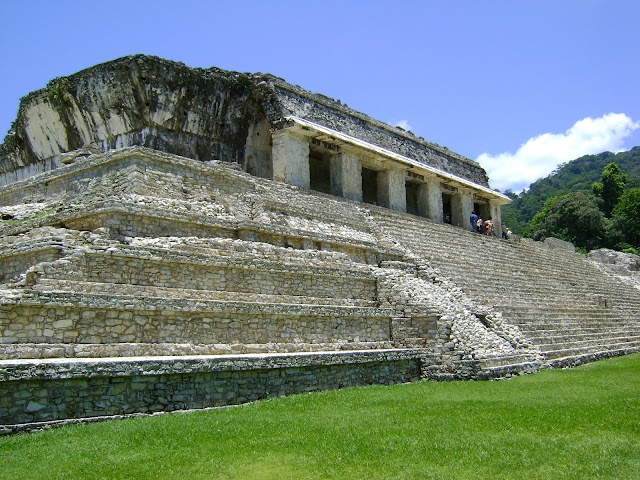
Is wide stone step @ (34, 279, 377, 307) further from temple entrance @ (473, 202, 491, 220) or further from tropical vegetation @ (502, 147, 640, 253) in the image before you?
tropical vegetation @ (502, 147, 640, 253)

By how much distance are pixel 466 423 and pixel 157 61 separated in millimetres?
10904

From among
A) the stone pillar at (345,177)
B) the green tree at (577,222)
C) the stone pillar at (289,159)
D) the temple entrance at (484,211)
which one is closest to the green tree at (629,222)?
the green tree at (577,222)

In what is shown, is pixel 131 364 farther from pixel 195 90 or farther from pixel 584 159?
pixel 584 159

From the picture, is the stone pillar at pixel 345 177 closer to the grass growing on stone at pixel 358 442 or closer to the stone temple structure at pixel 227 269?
the stone temple structure at pixel 227 269

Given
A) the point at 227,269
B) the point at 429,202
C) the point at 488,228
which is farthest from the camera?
the point at 488,228

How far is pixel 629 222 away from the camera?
3975 cm

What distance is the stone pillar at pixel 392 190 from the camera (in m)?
20.2

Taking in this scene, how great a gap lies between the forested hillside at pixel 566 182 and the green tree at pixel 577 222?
10.6 metres

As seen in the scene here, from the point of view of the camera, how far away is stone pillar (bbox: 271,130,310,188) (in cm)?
1652

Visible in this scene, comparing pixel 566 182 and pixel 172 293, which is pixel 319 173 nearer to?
pixel 172 293

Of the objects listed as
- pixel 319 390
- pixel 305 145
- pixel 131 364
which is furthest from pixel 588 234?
pixel 131 364

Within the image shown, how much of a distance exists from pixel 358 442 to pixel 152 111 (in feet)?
35.1

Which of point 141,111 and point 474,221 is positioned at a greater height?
point 141,111

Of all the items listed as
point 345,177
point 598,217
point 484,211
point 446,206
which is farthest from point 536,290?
point 598,217
